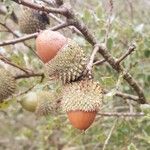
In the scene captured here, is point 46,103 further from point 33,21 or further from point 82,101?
point 82,101

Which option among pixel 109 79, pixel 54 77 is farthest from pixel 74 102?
pixel 109 79

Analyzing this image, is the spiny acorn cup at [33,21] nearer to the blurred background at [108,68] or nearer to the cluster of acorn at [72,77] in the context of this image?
the blurred background at [108,68]

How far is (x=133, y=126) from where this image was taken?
12.2 ft

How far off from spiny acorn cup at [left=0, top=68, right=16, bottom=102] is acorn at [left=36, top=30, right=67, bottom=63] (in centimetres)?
52

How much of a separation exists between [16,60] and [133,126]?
3.48ft

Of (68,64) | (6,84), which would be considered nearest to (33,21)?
(6,84)

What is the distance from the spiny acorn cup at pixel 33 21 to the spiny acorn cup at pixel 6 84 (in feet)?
0.95

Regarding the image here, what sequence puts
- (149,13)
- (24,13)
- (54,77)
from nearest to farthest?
(54,77), (24,13), (149,13)

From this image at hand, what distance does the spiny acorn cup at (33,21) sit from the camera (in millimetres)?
2768

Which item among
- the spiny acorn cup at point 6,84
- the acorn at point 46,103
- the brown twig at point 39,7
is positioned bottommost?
the acorn at point 46,103

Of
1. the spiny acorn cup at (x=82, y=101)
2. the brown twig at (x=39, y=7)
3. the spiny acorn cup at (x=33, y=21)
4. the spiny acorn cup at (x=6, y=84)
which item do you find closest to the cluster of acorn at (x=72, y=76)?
the spiny acorn cup at (x=82, y=101)

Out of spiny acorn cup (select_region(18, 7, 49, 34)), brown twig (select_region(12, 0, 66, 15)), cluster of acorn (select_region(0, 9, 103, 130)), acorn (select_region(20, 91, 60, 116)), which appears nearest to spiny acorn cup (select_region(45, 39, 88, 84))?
cluster of acorn (select_region(0, 9, 103, 130))

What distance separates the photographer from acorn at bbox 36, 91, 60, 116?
9.44ft

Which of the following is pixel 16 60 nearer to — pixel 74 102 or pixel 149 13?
pixel 74 102
